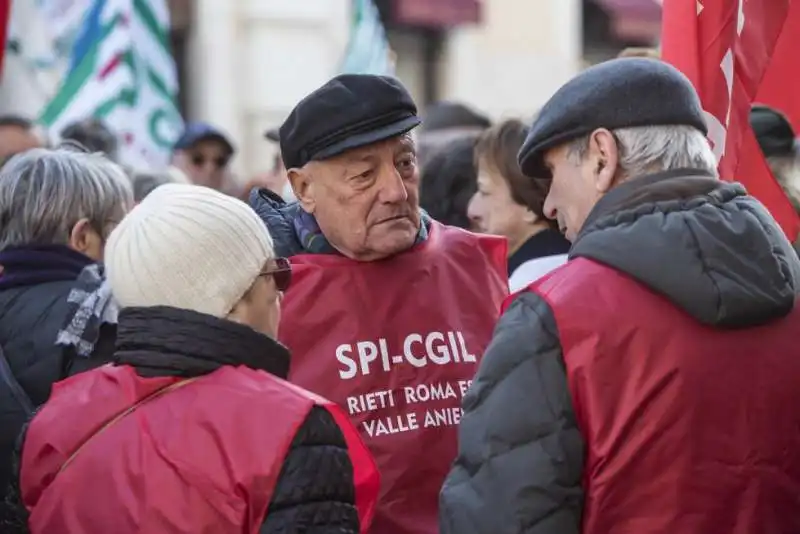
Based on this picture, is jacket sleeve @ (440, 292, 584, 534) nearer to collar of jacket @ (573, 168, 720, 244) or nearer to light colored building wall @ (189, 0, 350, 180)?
collar of jacket @ (573, 168, 720, 244)

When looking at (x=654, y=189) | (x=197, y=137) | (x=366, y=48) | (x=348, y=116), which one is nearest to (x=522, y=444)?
(x=654, y=189)

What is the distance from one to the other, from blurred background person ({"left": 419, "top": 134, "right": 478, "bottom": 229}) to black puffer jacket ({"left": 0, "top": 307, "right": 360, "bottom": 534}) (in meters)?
3.09

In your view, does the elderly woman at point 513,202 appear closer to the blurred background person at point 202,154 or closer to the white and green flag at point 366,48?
the white and green flag at point 366,48

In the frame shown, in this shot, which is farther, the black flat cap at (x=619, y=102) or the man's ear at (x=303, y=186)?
the man's ear at (x=303, y=186)

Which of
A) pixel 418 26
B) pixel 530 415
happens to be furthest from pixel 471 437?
pixel 418 26

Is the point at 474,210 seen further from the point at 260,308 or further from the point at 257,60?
the point at 257,60

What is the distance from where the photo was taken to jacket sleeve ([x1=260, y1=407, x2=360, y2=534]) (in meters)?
2.86

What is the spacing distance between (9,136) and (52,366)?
3.68 meters

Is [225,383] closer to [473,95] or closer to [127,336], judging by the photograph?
[127,336]

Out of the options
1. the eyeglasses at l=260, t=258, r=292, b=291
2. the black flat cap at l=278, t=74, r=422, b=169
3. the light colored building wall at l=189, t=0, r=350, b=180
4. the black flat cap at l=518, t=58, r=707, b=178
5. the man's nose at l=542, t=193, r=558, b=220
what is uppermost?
the black flat cap at l=518, t=58, r=707, b=178

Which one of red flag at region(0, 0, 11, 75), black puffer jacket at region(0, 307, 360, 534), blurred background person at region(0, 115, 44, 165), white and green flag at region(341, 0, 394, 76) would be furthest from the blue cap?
black puffer jacket at region(0, 307, 360, 534)

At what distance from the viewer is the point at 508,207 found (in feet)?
16.8

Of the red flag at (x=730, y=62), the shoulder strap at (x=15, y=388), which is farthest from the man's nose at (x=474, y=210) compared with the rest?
the shoulder strap at (x=15, y=388)

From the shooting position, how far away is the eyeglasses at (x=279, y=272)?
10.4 feet
